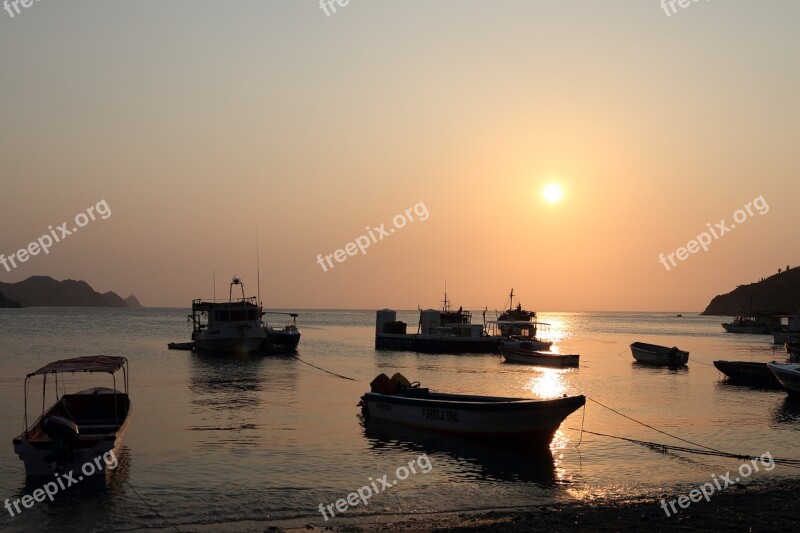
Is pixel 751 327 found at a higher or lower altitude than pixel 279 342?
lower

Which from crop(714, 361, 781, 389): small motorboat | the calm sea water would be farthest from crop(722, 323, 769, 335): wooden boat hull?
the calm sea water

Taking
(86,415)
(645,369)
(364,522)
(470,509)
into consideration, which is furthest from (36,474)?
(645,369)

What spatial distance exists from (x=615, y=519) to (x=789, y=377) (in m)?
31.3

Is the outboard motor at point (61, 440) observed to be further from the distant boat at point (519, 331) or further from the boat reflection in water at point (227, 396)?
the distant boat at point (519, 331)

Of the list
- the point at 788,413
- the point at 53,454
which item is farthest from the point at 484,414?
the point at 788,413

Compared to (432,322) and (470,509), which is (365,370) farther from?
(470,509)

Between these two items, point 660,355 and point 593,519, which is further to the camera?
point 660,355

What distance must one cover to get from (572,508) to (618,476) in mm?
5020

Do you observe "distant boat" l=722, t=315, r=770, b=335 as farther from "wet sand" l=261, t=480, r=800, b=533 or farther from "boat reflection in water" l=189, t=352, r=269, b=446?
"wet sand" l=261, t=480, r=800, b=533

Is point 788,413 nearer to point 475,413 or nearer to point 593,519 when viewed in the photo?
point 475,413

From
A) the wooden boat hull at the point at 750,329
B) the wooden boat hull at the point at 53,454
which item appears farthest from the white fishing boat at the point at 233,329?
the wooden boat hull at the point at 750,329

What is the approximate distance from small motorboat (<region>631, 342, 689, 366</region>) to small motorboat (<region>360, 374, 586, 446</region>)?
45.7 meters

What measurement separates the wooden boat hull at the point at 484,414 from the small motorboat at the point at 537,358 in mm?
41505

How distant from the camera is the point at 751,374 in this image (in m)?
52.8
